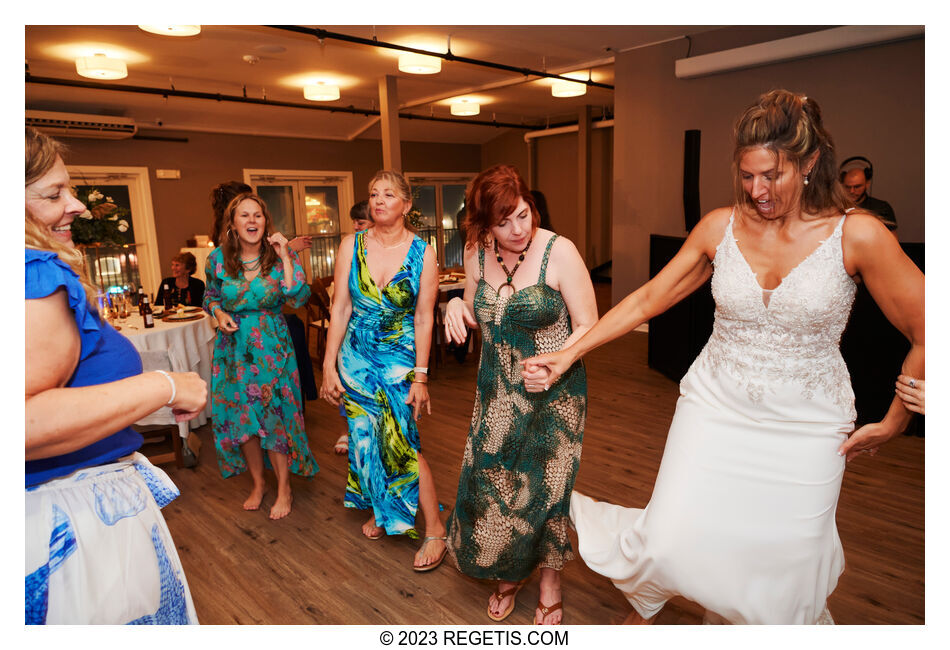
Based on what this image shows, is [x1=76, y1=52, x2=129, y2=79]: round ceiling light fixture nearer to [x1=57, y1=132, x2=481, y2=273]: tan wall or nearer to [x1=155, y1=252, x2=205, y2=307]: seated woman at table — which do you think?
[x1=155, y1=252, x2=205, y2=307]: seated woman at table

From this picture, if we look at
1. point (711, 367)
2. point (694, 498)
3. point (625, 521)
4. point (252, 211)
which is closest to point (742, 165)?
point (711, 367)

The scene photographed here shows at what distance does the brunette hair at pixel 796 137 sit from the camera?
147cm

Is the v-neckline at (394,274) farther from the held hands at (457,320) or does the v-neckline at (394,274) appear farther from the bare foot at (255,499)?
the bare foot at (255,499)

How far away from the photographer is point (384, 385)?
257cm

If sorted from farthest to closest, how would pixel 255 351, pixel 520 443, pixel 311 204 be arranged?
pixel 311 204 < pixel 255 351 < pixel 520 443

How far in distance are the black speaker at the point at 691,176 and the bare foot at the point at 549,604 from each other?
13.3 ft

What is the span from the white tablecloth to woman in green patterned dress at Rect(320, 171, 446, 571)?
1627mm

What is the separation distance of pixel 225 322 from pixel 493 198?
1720 mm

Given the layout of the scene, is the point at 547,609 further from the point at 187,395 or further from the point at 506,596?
the point at 187,395

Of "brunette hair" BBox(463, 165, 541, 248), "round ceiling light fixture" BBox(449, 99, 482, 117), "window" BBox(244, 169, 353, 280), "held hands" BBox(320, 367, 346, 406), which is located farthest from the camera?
"window" BBox(244, 169, 353, 280)

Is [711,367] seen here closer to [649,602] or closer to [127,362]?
[649,602]

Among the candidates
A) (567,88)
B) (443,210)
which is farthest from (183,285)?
(443,210)

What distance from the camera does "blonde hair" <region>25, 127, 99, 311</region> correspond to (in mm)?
1108

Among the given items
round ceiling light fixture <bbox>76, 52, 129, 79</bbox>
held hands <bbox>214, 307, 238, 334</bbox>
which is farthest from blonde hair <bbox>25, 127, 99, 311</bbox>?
round ceiling light fixture <bbox>76, 52, 129, 79</bbox>
